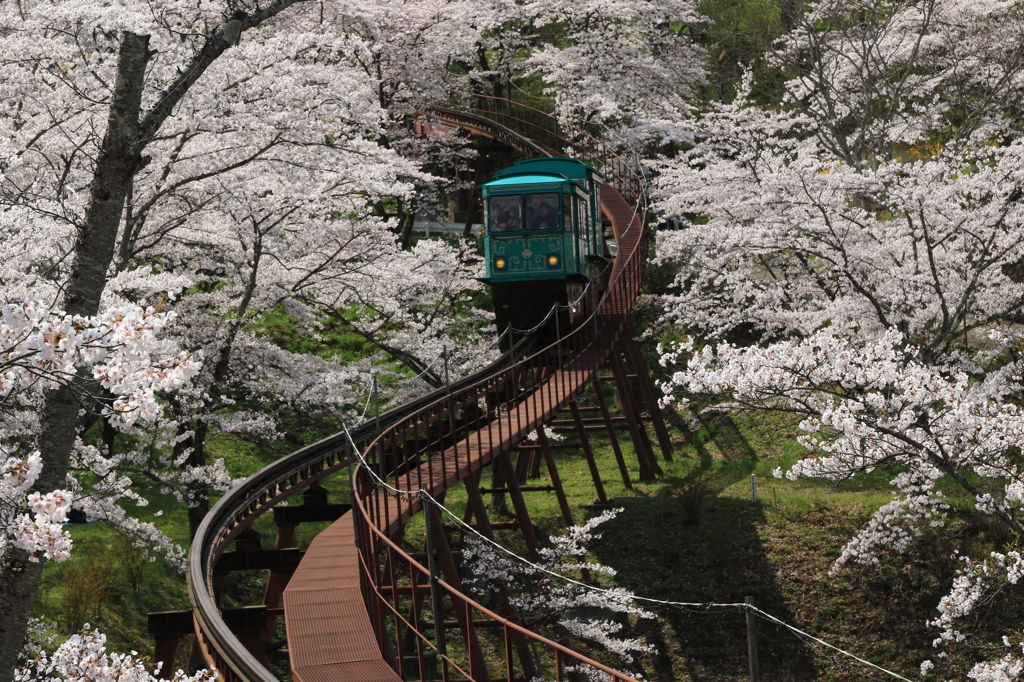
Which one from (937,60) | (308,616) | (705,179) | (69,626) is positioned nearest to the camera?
(308,616)

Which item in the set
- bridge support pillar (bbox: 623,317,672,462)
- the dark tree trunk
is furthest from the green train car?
the dark tree trunk

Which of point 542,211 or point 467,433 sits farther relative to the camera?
point 542,211

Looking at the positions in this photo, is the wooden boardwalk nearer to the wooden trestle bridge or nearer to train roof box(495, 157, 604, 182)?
the wooden trestle bridge

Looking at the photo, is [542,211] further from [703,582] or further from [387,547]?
[387,547]

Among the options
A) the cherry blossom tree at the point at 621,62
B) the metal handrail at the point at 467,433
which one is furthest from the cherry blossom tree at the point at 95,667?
the cherry blossom tree at the point at 621,62

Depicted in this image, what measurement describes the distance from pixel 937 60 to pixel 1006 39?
82.1 inches

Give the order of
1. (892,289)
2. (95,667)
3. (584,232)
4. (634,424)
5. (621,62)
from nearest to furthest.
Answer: (95,667)
(892,289)
(634,424)
(584,232)
(621,62)

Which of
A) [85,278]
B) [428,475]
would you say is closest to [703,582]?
[428,475]

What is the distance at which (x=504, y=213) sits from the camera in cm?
2117

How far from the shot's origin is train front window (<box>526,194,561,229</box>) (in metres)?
20.9

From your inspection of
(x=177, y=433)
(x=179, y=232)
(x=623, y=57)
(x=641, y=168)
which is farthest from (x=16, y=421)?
(x=623, y=57)

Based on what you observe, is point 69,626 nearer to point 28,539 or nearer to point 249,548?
point 249,548

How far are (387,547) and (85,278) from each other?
12.6 feet

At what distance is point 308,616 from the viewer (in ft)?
32.8
